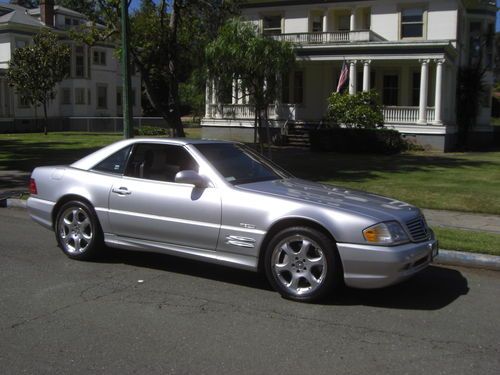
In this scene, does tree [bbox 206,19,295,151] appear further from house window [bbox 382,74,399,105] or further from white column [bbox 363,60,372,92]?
house window [bbox 382,74,399,105]

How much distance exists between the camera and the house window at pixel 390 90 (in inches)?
1188

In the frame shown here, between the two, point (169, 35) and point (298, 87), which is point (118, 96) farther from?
point (169, 35)

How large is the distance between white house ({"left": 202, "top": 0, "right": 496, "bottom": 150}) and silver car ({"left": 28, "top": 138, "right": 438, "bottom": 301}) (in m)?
19.2

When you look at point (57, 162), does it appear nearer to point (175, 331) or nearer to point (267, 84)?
point (267, 84)

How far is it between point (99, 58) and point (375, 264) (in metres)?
45.8

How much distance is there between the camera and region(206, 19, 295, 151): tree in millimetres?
18688

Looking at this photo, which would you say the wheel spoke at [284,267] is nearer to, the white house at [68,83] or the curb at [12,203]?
the curb at [12,203]

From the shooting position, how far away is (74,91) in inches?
1779

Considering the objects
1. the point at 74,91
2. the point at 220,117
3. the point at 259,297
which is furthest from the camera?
the point at 74,91

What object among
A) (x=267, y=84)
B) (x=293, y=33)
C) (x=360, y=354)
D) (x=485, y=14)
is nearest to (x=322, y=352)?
(x=360, y=354)

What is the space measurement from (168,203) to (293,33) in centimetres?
2443

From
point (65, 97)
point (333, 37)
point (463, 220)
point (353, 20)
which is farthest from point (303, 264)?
point (65, 97)

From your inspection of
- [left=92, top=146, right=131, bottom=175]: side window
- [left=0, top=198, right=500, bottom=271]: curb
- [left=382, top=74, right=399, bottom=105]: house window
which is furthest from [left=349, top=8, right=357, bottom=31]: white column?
[left=92, top=146, right=131, bottom=175]: side window

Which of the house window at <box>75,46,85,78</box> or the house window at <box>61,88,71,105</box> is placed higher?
the house window at <box>75,46,85,78</box>
